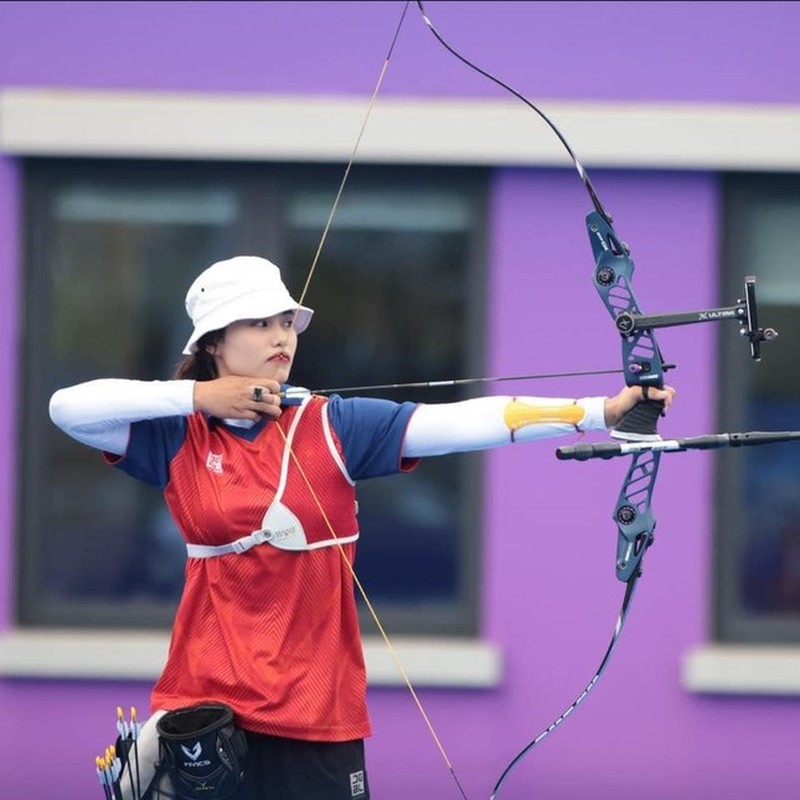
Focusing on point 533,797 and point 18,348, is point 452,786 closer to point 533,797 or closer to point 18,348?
point 533,797

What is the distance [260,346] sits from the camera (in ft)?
11.2

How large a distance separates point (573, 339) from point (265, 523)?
2.03m

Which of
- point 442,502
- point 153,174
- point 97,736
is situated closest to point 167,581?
point 97,736

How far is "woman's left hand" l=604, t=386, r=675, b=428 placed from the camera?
3.21 meters

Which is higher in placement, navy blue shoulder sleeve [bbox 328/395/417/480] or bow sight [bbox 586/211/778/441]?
bow sight [bbox 586/211/778/441]

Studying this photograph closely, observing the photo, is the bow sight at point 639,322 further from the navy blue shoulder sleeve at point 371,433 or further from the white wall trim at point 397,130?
the white wall trim at point 397,130

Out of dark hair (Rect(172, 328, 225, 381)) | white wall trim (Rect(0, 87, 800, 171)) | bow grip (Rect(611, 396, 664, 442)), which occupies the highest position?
white wall trim (Rect(0, 87, 800, 171))

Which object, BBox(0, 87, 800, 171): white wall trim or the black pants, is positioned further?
BBox(0, 87, 800, 171): white wall trim

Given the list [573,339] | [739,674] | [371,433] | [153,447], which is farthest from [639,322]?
[739,674]

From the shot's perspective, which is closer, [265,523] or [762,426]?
[265,523]

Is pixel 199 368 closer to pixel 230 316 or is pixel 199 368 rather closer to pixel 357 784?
pixel 230 316

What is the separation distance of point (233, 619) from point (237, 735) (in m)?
0.20

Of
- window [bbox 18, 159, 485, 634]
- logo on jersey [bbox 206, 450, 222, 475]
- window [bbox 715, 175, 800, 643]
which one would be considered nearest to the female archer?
logo on jersey [bbox 206, 450, 222, 475]

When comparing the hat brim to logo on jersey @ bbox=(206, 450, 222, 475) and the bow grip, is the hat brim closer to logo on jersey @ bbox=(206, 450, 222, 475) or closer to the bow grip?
logo on jersey @ bbox=(206, 450, 222, 475)
